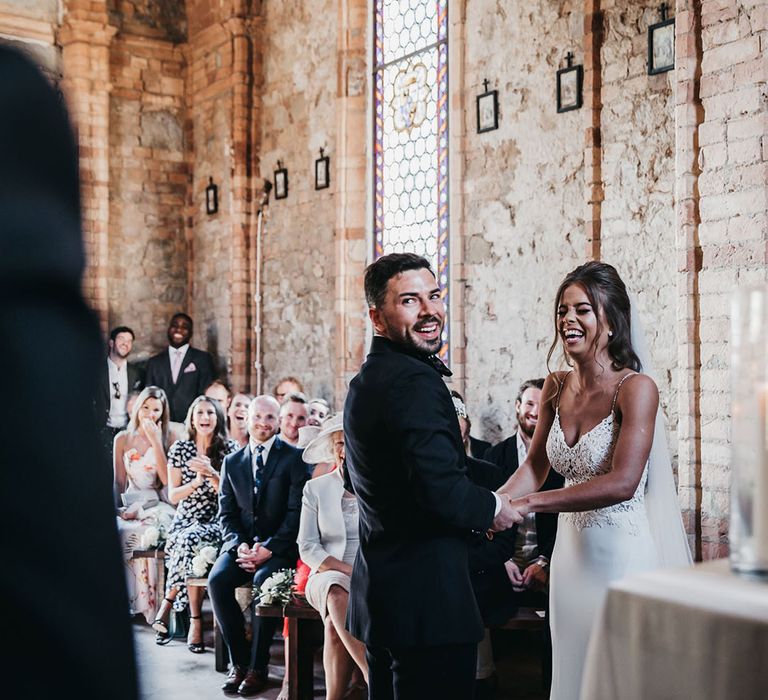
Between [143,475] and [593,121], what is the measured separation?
13.7ft

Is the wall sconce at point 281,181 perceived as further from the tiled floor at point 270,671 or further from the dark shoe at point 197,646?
the dark shoe at point 197,646

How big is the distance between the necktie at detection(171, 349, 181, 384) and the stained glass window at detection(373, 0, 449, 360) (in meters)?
3.14

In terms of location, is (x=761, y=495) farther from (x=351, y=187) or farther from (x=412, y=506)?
(x=351, y=187)

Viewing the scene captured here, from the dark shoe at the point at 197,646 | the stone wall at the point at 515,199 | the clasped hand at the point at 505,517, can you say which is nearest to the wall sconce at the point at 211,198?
the stone wall at the point at 515,199

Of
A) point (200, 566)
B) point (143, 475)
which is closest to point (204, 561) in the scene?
point (200, 566)

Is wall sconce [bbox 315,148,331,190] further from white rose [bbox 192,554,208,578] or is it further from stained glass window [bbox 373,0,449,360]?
white rose [bbox 192,554,208,578]

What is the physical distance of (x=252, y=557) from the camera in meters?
6.16

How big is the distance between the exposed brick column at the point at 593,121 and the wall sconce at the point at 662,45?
52cm

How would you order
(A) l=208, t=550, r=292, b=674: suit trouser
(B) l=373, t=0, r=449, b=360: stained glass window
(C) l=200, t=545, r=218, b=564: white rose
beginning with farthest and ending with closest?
(B) l=373, t=0, r=449, b=360: stained glass window → (C) l=200, t=545, r=218, b=564: white rose → (A) l=208, t=550, r=292, b=674: suit trouser

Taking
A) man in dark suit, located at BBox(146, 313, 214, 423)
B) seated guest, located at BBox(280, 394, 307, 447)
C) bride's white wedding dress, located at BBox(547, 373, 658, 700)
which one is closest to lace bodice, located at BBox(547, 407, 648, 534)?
bride's white wedding dress, located at BBox(547, 373, 658, 700)

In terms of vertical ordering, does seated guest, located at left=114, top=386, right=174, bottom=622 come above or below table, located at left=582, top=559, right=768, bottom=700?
below

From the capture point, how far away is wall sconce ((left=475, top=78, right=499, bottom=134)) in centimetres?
858

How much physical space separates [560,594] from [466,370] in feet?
17.5

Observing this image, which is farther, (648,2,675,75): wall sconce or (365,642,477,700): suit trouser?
(648,2,675,75): wall sconce
